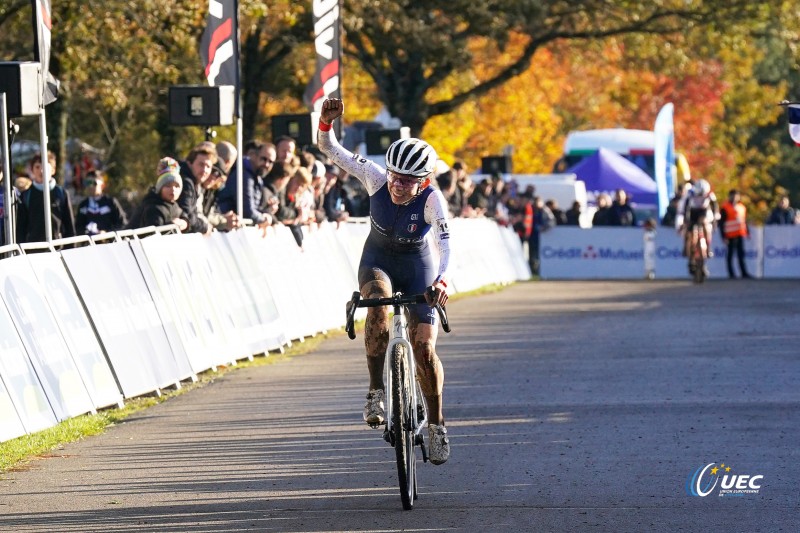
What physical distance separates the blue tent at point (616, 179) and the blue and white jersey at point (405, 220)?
3772cm

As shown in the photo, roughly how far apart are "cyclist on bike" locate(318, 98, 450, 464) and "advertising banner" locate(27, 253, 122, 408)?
3289 mm

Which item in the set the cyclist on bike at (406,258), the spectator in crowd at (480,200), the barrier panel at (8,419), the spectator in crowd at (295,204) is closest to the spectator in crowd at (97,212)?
the spectator in crowd at (295,204)

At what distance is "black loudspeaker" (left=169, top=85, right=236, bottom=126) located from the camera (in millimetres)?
18609

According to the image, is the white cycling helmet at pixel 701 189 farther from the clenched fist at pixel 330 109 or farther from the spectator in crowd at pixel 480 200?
the clenched fist at pixel 330 109

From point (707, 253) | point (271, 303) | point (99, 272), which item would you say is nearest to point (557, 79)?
point (707, 253)

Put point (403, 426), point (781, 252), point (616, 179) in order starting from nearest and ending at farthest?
point (403, 426), point (781, 252), point (616, 179)

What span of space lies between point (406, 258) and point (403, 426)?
130cm

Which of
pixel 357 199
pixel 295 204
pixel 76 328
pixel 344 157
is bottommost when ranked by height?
pixel 76 328

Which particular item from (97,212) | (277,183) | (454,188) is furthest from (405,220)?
(454,188)

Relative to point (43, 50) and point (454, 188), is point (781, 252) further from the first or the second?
point (43, 50)

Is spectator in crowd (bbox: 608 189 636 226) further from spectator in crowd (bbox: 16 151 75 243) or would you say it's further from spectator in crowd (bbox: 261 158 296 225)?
spectator in crowd (bbox: 16 151 75 243)

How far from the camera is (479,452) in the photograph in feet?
37.3

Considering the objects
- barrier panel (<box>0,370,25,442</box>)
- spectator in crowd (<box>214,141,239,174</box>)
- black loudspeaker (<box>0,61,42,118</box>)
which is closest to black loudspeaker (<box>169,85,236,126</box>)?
spectator in crowd (<box>214,141,239,174</box>)

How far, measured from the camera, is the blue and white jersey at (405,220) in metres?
10.2
